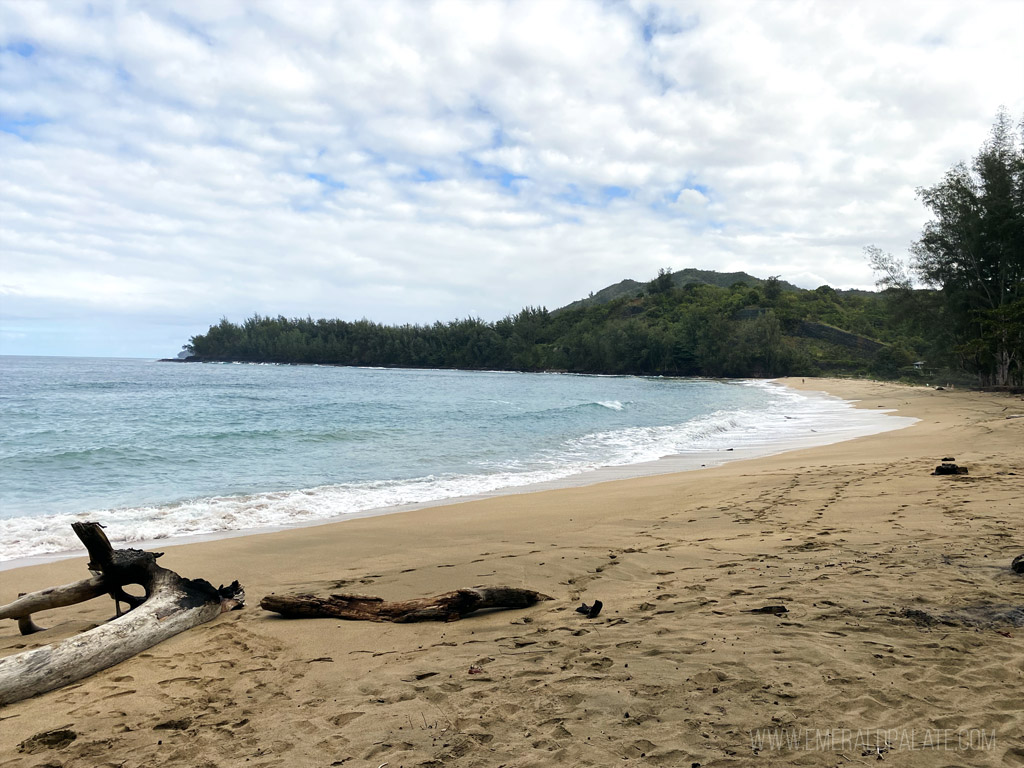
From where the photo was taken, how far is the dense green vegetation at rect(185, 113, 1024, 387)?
31.2 m

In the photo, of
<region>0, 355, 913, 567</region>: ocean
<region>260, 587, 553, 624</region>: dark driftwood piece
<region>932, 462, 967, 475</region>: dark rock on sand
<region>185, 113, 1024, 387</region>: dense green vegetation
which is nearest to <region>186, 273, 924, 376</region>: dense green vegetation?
<region>185, 113, 1024, 387</region>: dense green vegetation

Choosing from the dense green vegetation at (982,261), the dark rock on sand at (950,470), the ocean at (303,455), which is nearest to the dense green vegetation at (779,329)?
the dense green vegetation at (982,261)

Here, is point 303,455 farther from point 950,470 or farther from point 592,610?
point 950,470

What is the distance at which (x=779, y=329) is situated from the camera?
82.9m

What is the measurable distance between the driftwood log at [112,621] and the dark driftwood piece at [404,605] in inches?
19.7

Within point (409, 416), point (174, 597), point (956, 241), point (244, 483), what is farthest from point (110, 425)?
point (956, 241)

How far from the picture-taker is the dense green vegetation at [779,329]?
102 feet

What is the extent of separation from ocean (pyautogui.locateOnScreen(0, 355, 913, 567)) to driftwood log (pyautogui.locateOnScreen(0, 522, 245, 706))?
2.84 meters

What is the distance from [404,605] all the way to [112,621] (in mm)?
1947

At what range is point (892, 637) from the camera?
3.32m

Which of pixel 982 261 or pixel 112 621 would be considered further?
pixel 982 261

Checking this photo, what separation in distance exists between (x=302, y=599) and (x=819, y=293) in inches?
4655

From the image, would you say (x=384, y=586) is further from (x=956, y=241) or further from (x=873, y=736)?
(x=956, y=241)

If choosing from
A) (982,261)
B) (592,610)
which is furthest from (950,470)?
(982,261)
